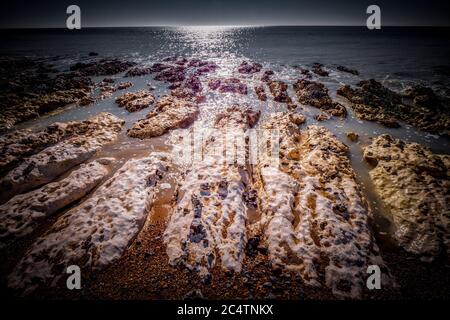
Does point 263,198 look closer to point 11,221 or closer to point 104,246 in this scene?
point 104,246

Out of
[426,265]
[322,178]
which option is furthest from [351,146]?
[426,265]

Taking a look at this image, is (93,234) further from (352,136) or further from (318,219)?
(352,136)

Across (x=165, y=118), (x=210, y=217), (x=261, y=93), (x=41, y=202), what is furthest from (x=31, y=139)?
(x=261, y=93)

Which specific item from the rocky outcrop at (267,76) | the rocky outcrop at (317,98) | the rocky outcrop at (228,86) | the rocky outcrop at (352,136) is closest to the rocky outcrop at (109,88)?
the rocky outcrop at (228,86)

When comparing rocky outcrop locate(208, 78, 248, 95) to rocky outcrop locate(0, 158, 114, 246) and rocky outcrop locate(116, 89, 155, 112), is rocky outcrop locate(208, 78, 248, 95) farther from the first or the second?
rocky outcrop locate(0, 158, 114, 246)

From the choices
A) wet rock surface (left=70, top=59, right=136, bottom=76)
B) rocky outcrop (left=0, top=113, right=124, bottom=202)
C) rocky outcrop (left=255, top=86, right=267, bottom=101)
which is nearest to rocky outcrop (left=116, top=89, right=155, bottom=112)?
rocky outcrop (left=0, top=113, right=124, bottom=202)
